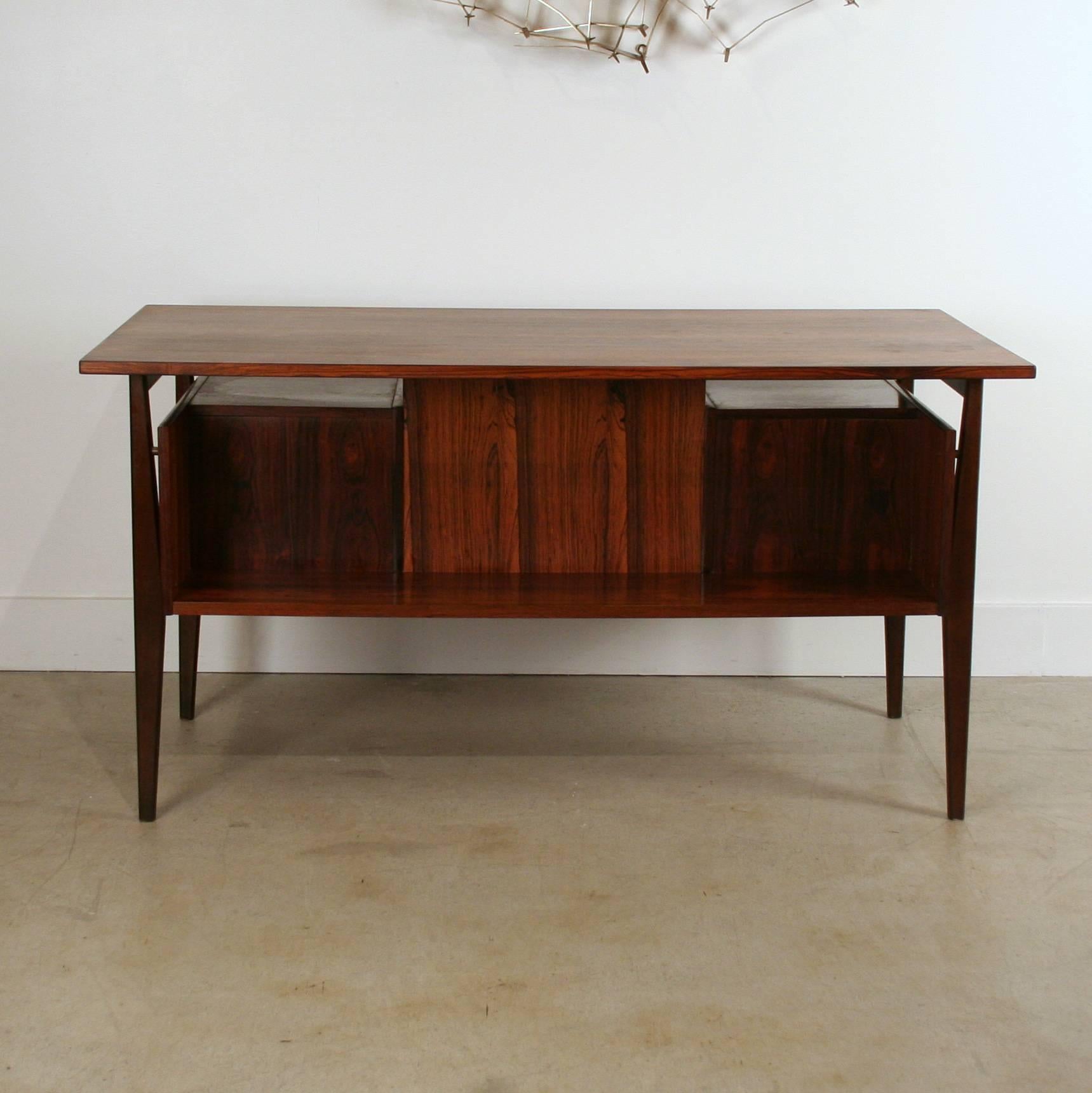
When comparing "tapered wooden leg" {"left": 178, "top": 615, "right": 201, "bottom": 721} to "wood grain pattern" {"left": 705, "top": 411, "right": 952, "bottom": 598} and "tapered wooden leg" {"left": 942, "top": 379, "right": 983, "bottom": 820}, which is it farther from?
"tapered wooden leg" {"left": 942, "top": 379, "right": 983, "bottom": 820}

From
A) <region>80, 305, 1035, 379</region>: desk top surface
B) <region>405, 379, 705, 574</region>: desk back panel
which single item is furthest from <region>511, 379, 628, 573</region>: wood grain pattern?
<region>80, 305, 1035, 379</region>: desk top surface

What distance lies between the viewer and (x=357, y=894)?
2168mm

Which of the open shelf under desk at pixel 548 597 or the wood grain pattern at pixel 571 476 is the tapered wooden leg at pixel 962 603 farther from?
the wood grain pattern at pixel 571 476

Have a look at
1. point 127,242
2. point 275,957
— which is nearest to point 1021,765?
point 275,957

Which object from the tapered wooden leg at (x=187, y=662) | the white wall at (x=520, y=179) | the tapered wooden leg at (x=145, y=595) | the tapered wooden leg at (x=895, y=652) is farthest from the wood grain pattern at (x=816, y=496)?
the tapered wooden leg at (x=187, y=662)

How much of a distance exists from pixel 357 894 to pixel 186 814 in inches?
17.0

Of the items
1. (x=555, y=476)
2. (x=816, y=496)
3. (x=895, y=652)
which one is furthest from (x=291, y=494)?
(x=895, y=652)

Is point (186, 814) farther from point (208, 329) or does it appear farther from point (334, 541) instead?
point (208, 329)

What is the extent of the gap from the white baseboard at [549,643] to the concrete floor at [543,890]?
61 mm

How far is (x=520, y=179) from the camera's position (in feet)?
9.11

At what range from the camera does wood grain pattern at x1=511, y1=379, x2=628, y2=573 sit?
2.36m

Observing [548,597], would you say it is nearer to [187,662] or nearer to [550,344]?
[550,344]

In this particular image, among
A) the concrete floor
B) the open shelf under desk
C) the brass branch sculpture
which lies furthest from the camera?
the brass branch sculpture

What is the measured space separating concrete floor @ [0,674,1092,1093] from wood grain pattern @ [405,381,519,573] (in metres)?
0.45
